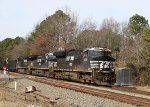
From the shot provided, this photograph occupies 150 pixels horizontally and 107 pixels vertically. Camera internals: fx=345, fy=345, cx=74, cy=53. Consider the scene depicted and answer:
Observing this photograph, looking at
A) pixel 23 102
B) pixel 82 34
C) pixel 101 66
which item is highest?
pixel 82 34

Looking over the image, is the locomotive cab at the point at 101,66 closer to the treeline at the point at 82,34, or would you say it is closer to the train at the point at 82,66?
the train at the point at 82,66

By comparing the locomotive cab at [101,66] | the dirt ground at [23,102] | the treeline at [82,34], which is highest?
the treeline at [82,34]

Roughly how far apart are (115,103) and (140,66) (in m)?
15.4

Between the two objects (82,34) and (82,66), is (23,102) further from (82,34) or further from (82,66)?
(82,34)

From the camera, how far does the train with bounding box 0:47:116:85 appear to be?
27109 mm

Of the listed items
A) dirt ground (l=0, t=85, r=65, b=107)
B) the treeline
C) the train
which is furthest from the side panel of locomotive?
the treeline

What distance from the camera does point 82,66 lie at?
2950 centimetres

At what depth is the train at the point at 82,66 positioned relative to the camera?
88.9 ft

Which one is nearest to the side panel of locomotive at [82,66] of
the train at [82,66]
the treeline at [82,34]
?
the train at [82,66]

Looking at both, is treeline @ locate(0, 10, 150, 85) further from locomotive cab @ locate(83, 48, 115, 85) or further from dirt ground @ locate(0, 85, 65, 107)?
dirt ground @ locate(0, 85, 65, 107)

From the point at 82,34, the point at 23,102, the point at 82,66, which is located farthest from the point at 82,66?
the point at 82,34

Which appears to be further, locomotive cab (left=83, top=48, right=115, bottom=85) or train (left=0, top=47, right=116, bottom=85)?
train (left=0, top=47, right=116, bottom=85)

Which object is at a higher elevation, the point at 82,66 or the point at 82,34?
the point at 82,34

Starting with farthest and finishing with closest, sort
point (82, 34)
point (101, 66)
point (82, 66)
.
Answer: point (82, 34)
point (82, 66)
point (101, 66)
